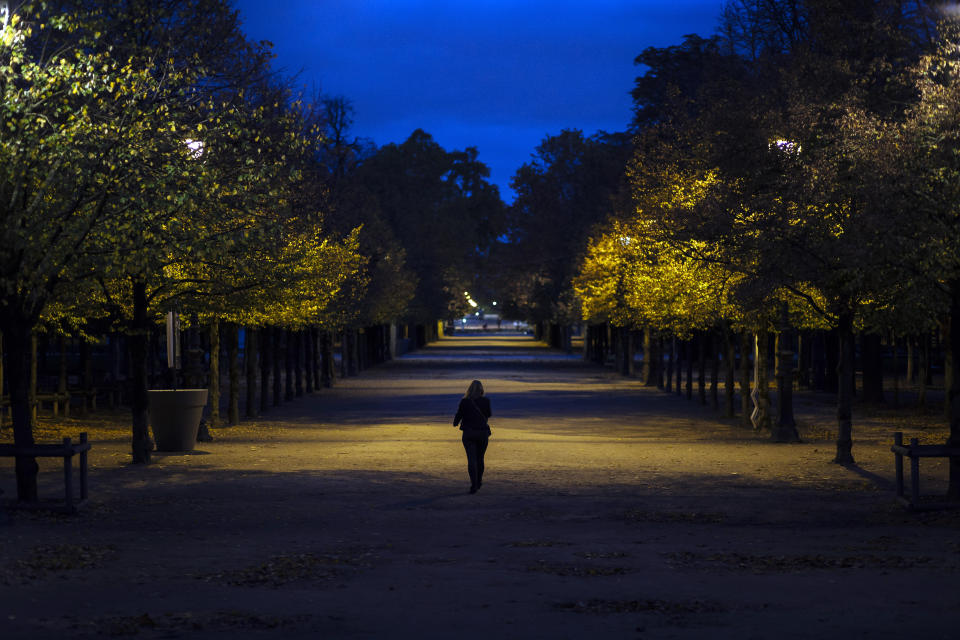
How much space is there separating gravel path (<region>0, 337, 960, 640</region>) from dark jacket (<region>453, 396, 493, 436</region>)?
2.67 ft

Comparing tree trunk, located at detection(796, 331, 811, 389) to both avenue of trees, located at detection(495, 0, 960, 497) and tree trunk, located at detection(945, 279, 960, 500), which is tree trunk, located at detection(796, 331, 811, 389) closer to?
avenue of trees, located at detection(495, 0, 960, 497)

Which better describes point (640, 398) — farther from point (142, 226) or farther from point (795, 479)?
point (142, 226)

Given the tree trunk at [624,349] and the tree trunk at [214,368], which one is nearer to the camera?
the tree trunk at [214,368]

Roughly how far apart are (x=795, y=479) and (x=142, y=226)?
9.75 m

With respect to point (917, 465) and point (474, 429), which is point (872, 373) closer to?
point (474, 429)

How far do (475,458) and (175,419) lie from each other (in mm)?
8226

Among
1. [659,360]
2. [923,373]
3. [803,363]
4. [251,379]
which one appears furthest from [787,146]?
[803,363]

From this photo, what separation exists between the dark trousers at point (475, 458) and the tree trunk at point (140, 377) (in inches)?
263

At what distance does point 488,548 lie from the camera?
1262 cm

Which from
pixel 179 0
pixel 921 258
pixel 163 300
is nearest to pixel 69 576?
pixel 921 258

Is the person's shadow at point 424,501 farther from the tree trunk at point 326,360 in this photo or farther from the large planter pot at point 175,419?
the tree trunk at point 326,360

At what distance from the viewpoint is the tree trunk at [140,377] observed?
21.7m

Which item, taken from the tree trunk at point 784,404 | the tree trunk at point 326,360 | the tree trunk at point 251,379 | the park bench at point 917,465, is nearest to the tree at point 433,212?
the tree trunk at point 326,360

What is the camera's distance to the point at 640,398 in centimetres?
4306
